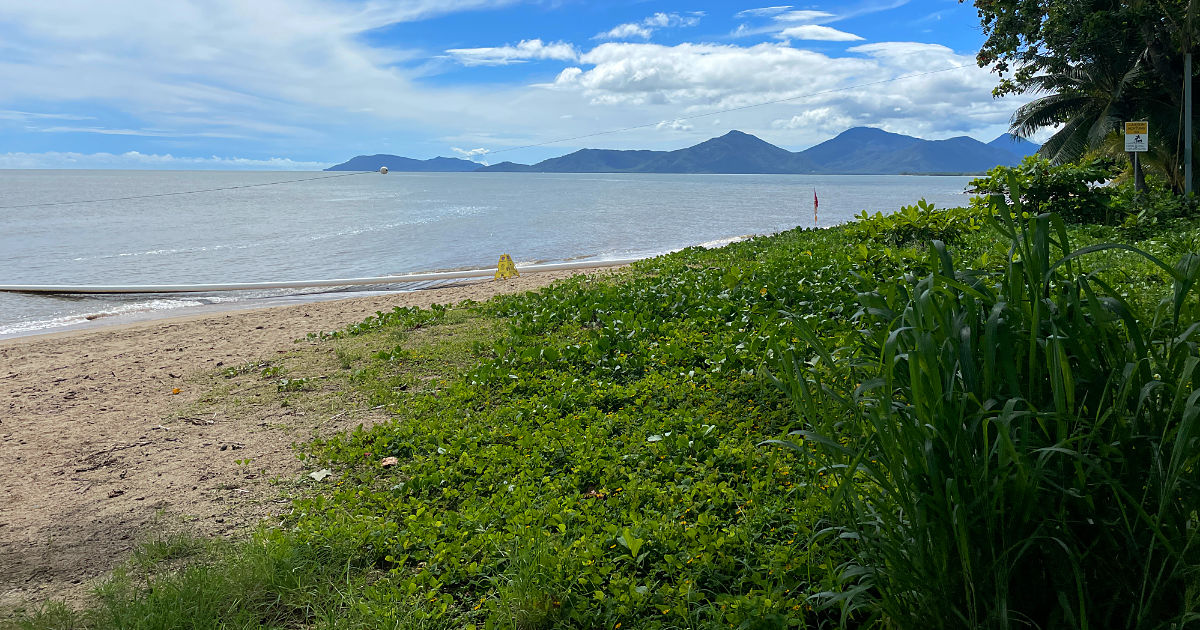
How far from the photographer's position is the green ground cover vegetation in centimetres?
225

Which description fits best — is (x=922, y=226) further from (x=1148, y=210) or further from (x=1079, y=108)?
(x=1079, y=108)

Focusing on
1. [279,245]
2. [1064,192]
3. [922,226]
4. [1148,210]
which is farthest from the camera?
[279,245]

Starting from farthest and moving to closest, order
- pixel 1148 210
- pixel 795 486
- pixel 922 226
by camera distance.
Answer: pixel 1148 210 < pixel 922 226 < pixel 795 486

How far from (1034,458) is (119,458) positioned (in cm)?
637

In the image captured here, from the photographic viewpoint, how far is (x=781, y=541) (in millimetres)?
3488

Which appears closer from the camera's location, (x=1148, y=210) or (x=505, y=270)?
(x=1148, y=210)

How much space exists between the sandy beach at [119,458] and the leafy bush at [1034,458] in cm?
389

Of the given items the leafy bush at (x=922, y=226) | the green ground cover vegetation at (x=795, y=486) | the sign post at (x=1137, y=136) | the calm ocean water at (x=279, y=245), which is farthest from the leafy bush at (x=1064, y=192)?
the calm ocean water at (x=279, y=245)

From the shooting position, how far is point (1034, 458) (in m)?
2.37

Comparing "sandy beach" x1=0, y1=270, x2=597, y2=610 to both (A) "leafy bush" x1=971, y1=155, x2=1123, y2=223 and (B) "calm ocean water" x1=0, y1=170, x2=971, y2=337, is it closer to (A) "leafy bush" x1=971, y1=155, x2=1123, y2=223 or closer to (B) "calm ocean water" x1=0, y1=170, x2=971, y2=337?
(B) "calm ocean water" x1=0, y1=170, x2=971, y2=337

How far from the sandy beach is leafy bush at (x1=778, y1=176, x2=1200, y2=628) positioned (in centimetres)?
389

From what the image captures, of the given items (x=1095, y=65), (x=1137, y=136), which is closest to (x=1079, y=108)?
(x=1095, y=65)

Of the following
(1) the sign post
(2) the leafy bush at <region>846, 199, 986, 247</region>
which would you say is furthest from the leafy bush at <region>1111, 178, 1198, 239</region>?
(1) the sign post

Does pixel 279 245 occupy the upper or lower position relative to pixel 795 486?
upper
